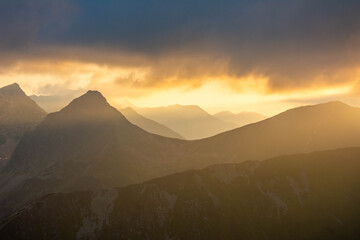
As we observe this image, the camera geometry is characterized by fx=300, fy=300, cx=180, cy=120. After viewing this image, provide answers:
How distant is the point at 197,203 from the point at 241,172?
40893 mm

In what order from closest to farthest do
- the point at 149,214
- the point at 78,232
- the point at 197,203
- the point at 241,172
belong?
the point at 78,232 < the point at 149,214 < the point at 197,203 < the point at 241,172

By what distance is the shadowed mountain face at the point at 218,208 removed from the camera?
130500mm

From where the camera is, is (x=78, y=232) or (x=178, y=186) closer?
(x=78, y=232)

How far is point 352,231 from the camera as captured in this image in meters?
144

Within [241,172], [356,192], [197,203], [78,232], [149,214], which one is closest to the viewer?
[78,232]

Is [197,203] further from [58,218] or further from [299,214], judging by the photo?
[58,218]

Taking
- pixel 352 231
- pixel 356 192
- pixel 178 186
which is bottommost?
pixel 352 231

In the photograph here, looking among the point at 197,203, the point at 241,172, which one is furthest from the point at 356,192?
the point at 197,203

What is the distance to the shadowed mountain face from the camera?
428ft

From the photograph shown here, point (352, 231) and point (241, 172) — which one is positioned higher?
→ point (241, 172)

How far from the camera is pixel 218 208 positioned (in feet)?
502

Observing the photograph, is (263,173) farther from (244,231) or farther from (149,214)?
(149,214)

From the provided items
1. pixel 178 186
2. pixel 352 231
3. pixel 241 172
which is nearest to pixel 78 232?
pixel 178 186

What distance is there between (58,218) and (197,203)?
216 ft
